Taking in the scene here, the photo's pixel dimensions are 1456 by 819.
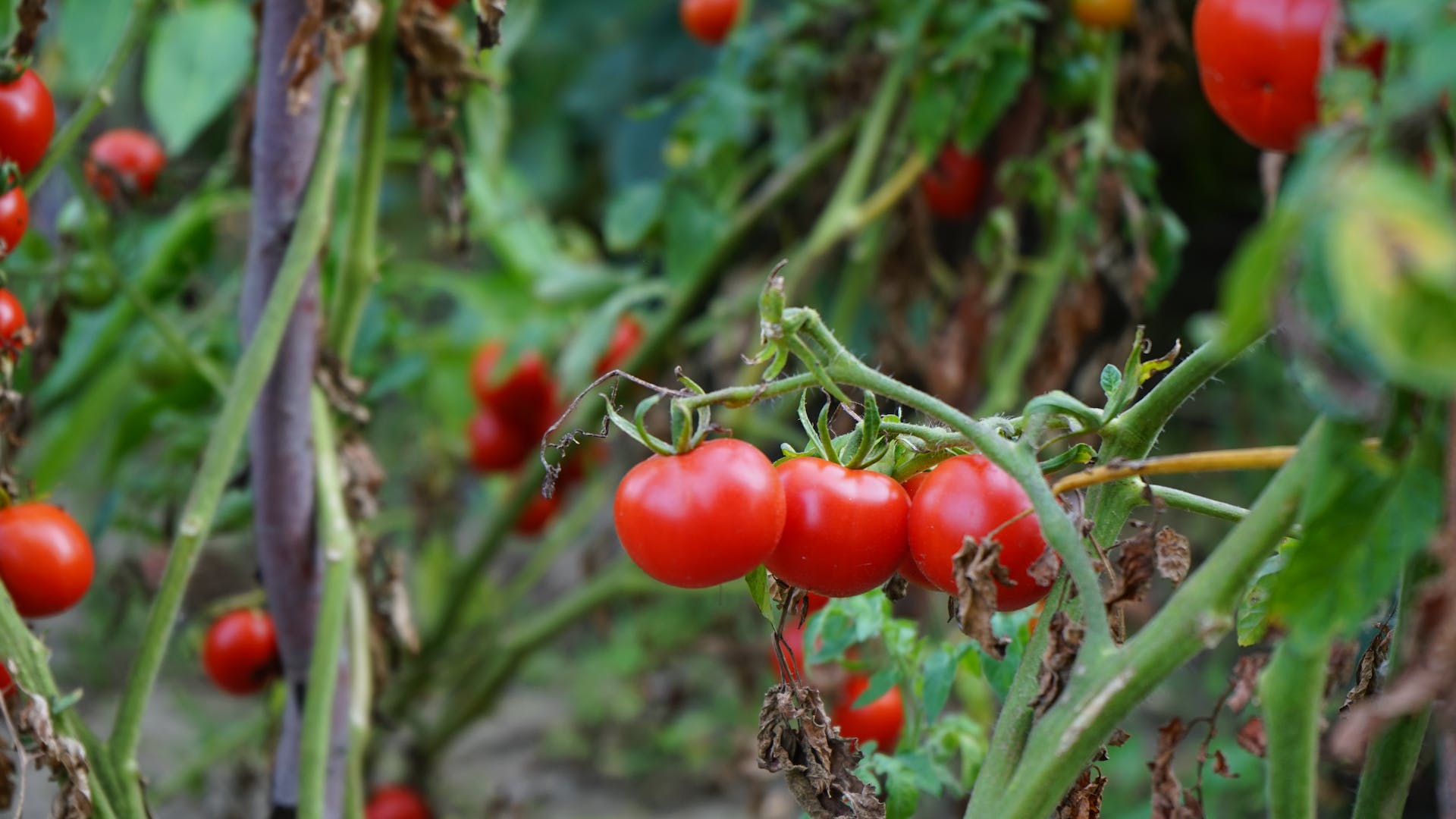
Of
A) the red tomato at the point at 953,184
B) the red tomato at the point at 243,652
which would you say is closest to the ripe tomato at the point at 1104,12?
the red tomato at the point at 953,184

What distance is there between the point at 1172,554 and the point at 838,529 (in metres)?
0.13

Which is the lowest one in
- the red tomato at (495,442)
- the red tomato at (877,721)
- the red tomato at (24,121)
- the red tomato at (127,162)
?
the red tomato at (495,442)

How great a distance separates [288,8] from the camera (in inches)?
31.2

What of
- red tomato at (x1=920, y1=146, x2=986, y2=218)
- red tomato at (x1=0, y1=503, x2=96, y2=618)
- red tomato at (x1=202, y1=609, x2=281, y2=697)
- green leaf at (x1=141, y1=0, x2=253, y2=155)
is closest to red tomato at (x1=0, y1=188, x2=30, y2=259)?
red tomato at (x1=0, y1=503, x2=96, y2=618)

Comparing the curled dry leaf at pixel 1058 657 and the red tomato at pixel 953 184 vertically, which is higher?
the curled dry leaf at pixel 1058 657

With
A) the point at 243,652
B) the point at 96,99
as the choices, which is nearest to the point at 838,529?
the point at 96,99

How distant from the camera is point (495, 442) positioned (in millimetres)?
1587

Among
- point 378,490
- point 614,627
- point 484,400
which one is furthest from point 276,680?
point 614,627

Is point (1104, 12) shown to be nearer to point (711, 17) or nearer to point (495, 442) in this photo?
point (711, 17)

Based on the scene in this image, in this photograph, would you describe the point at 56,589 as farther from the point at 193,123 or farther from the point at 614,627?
the point at 614,627

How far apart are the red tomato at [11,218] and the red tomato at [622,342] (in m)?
0.92

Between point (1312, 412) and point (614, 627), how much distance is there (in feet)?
4.00

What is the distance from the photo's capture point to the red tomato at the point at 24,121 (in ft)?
2.03

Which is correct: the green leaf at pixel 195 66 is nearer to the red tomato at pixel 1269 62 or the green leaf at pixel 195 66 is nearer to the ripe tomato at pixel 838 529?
the ripe tomato at pixel 838 529
